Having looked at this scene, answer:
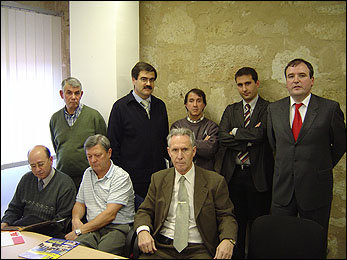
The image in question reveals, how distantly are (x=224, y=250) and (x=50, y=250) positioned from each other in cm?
87

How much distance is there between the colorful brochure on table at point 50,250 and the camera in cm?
148

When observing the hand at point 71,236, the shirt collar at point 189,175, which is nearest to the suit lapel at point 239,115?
the shirt collar at point 189,175

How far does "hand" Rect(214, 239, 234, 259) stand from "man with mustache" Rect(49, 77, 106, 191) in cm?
136

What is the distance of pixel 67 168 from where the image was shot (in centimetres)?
264

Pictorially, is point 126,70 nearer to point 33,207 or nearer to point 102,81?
point 102,81

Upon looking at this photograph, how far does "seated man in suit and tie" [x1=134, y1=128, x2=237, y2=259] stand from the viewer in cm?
182

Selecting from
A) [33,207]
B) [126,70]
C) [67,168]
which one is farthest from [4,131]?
[126,70]

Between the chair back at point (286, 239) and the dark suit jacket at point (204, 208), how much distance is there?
0.29 m

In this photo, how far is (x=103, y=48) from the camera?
8.77ft

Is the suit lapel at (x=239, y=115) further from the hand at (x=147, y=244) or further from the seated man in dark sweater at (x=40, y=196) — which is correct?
the seated man in dark sweater at (x=40, y=196)

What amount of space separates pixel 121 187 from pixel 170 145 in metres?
0.48

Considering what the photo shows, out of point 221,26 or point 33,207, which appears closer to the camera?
point 33,207

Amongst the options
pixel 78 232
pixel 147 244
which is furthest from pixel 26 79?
pixel 147 244

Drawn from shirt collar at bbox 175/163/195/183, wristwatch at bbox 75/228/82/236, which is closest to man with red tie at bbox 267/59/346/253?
shirt collar at bbox 175/163/195/183
